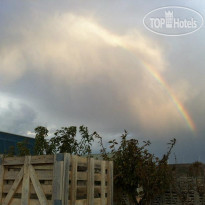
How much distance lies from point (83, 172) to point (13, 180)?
177cm

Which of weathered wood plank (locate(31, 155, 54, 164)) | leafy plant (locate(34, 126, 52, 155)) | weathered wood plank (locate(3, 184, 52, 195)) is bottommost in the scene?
weathered wood plank (locate(3, 184, 52, 195))

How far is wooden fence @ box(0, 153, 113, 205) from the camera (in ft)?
20.0

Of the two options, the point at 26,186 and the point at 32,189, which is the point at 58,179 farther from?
the point at 26,186

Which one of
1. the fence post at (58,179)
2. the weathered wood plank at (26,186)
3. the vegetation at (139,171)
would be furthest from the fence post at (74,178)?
the vegetation at (139,171)

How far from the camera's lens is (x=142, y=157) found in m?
13.5

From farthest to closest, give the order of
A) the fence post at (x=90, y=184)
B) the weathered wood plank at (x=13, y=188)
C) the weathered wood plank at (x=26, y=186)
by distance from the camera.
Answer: the fence post at (x=90, y=184), the weathered wood plank at (x=13, y=188), the weathered wood plank at (x=26, y=186)

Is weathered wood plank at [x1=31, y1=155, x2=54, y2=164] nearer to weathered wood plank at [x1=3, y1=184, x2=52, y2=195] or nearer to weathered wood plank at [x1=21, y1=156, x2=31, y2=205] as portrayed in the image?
weathered wood plank at [x1=21, y1=156, x2=31, y2=205]

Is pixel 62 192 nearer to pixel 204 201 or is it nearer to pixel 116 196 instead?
pixel 116 196

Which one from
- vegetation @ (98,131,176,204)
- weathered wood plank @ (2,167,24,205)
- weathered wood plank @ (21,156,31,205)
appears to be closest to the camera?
weathered wood plank @ (21,156,31,205)

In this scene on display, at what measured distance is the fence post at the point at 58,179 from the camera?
597cm

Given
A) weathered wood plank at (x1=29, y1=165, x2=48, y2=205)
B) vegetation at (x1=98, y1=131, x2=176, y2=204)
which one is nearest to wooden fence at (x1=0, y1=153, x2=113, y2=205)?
weathered wood plank at (x1=29, y1=165, x2=48, y2=205)

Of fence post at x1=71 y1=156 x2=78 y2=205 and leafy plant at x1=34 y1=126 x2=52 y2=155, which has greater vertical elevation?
leafy plant at x1=34 y1=126 x2=52 y2=155

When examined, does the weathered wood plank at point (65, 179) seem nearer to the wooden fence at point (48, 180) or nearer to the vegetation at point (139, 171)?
the wooden fence at point (48, 180)

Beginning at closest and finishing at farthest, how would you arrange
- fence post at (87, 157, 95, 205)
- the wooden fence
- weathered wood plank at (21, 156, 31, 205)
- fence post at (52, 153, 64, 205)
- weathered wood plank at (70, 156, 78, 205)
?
fence post at (52, 153, 64, 205) → the wooden fence → weathered wood plank at (70, 156, 78, 205) → weathered wood plank at (21, 156, 31, 205) → fence post at (87, 157, 95, 205)
